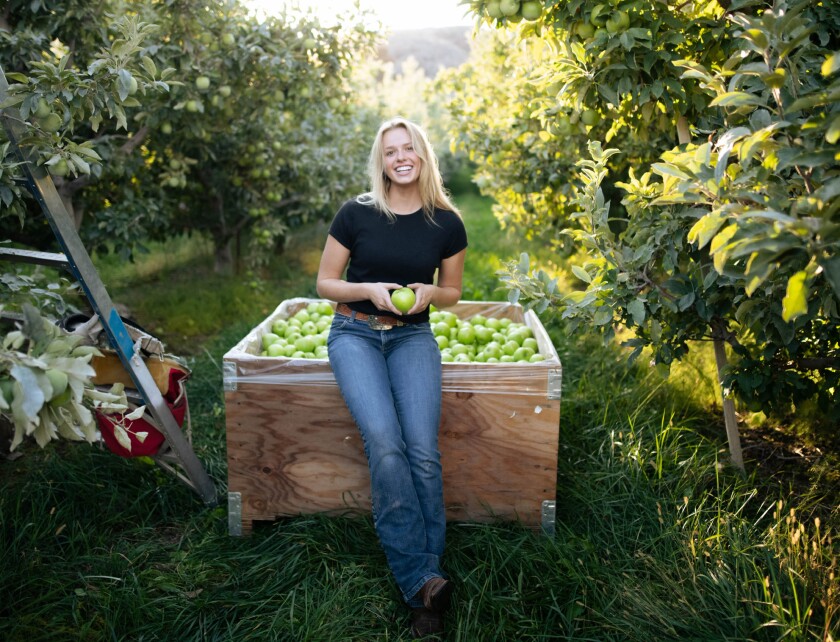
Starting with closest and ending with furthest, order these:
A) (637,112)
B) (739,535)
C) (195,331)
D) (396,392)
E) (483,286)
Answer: (739,535) → (396,392) → (637,112) → (195,331) → (483,286)

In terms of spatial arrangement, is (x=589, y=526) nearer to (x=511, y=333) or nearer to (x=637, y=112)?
(x=511, y=333)

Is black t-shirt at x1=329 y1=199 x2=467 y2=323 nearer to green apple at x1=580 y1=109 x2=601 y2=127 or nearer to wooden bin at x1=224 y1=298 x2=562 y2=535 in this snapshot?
wooden bin at x1=224 y1=298 x2=562 y2=535

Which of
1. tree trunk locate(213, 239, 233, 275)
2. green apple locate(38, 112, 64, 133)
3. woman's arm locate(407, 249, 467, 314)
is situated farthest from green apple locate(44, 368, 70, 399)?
tree trunk locate(213, 239, 233, 275)

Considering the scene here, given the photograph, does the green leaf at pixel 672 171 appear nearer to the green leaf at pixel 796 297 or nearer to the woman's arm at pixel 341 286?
the green leaf at pixel 796 297

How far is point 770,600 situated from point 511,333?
160 cm

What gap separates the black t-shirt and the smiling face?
16 centimetres

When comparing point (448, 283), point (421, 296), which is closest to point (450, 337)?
point (448, 283)

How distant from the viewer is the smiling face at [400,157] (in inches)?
119

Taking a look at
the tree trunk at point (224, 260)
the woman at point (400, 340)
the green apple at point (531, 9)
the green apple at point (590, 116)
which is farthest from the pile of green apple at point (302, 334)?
the tree trunk at point (224, 260)

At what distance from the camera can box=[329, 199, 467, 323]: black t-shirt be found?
2977 millimetres

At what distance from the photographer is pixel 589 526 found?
290 cm

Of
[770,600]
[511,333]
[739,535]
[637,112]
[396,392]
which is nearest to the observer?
[770,600]

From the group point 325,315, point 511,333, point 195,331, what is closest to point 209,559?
point 325,315

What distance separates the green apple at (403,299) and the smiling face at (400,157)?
51 cm
